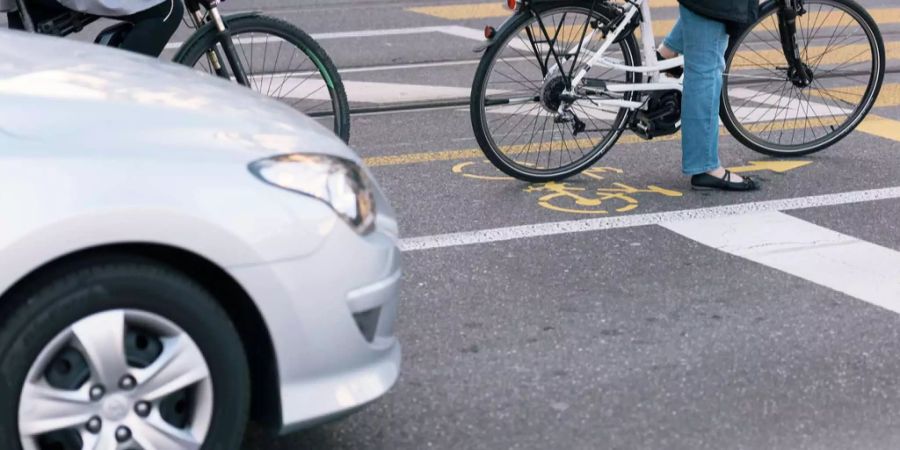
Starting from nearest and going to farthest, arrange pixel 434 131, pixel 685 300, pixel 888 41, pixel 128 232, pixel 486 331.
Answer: pixel 128 232
pixel 486 331
pixel 685 300
pixel 434 131
pixel 888 41

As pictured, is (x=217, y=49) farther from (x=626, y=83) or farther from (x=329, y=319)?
(x=329, y=319)

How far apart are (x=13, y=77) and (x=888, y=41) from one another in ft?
29.0

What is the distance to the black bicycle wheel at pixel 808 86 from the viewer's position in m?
6.55

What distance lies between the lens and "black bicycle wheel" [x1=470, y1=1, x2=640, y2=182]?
6039 millimetres

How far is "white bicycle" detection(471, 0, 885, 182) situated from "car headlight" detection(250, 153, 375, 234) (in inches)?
107

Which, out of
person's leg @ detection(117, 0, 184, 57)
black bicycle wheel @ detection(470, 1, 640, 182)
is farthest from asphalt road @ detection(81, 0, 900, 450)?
person's leg @ detection(117, 0, 184, 57)

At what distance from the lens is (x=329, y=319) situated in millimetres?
3180

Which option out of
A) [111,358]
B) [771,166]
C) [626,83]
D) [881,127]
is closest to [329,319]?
[111,358]

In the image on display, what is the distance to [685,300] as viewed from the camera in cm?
486

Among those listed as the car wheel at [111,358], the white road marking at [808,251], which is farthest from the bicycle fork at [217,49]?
the car wheel at [111,358]

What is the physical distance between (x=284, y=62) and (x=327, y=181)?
8.89 feet

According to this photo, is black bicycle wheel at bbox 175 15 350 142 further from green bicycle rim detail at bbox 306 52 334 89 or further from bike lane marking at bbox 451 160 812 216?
bike lane marking at bbox 451 160 812 216

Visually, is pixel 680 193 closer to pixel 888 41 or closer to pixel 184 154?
pixel 184 154

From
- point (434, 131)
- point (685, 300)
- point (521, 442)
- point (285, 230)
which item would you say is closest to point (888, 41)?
point (434, 131)
